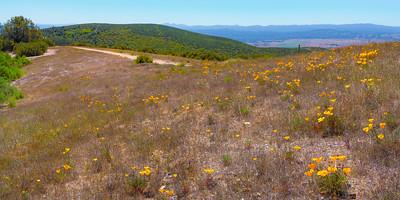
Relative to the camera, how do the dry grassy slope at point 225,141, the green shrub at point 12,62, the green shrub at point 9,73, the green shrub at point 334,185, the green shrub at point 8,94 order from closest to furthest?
the green shrub at point 334,185, the dry grassy slope at point 225,141, the green shrub at point 8,94, the green shrub at point 9,73, the green shrub at point 12,62

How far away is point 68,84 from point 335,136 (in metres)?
20.9

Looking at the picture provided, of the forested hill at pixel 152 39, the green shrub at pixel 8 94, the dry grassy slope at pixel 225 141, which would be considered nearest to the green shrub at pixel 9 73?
the green shrub at pixel 8 94

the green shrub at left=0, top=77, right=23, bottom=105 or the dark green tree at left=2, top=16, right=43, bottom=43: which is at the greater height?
the dark green tree at left=2, top=16, right=43, bottom=43

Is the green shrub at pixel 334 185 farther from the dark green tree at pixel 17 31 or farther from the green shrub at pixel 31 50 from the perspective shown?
the dark green tree at pixel 17 31

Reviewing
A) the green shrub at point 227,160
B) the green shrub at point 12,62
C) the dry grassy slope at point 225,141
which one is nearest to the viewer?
the dry grassy slope at point 225,141

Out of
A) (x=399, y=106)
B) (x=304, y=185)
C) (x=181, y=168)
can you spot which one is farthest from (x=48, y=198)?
(x=399, y=106)

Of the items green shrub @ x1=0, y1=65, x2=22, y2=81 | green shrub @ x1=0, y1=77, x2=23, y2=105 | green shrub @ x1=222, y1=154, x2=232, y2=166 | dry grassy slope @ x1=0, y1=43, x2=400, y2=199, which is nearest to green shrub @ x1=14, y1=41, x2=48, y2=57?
green shrub @ x1=0, y1=65, x2=22, y2=81

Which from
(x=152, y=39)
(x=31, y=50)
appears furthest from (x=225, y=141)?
(x=152, y=39)

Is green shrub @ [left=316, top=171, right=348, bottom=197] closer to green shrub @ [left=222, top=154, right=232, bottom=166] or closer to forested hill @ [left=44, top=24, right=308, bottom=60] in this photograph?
green shrub @ [left=222, top=154, right=232, bottom=166]

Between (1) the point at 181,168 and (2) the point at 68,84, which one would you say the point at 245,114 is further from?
(2) the point at 68,84

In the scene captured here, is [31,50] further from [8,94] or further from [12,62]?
[8,94]

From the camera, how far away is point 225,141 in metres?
6.85

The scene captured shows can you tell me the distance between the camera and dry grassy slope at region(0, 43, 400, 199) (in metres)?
4.95

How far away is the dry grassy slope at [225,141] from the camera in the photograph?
16.3 ft
